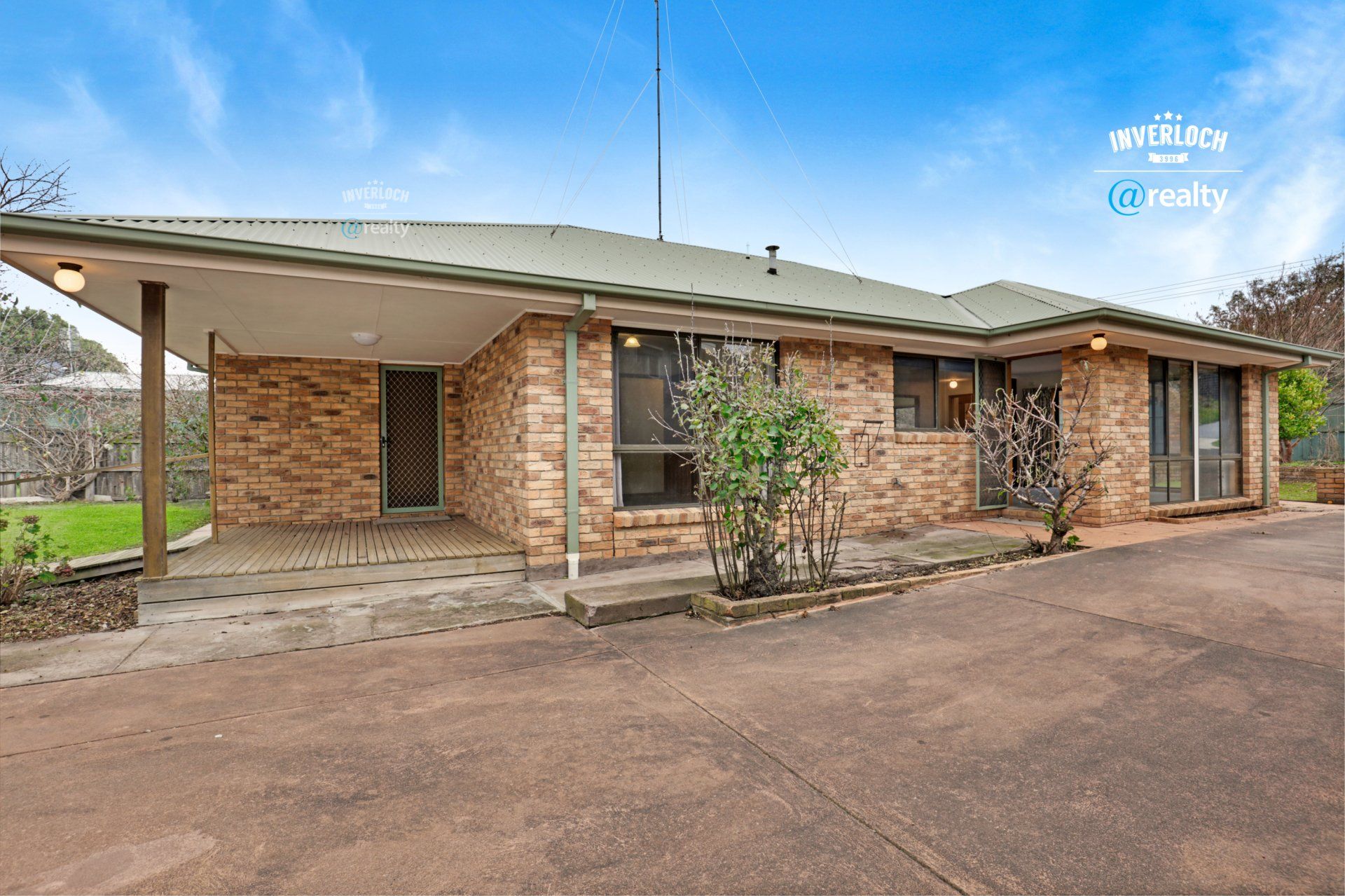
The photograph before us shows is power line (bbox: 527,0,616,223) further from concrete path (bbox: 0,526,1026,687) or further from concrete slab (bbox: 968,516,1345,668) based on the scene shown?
concrete slab (bbox: 968,516,1345,668)

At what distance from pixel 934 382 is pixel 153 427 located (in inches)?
343

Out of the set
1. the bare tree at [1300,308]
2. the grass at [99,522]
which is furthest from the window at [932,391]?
the bare tree at [1300,308]

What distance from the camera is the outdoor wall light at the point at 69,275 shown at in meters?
4.06

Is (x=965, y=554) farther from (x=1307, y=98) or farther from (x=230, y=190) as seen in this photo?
(x=230, y=190)

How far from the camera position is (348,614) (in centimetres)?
462

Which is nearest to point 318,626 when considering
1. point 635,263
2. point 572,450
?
point 572,450

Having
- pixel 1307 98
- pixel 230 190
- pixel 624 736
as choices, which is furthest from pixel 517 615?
pixel 230 190

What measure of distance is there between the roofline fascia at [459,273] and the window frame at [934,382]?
0.70 m

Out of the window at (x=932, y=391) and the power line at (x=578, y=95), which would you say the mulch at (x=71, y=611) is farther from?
the window at (x=932, y=391)

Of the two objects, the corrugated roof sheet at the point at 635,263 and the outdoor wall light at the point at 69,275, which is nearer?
the outdoor wall light at the point at 69,275

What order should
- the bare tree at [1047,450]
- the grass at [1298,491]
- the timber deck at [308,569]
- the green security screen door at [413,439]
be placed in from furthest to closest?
the grass at [1298,491] < the green security screen door at [413,439] < the bare tree at [1047,450] < the timber deck at [308,569]

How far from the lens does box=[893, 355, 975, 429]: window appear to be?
816cm

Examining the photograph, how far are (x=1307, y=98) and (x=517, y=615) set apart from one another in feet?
37.7

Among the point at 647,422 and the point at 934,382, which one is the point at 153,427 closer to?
the point at 647,422
